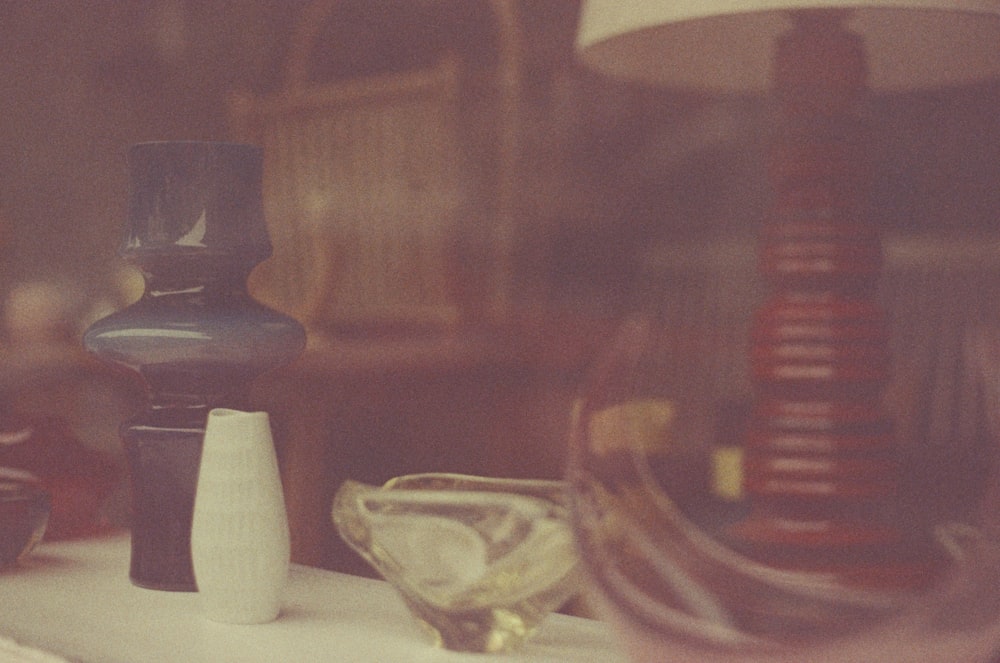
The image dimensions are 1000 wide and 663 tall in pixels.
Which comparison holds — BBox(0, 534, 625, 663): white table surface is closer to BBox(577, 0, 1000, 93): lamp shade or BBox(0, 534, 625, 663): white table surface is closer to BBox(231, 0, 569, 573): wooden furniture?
BBox(577, 0, 1000, 93): lamp shade

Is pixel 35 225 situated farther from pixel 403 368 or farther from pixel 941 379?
pixel 941 379

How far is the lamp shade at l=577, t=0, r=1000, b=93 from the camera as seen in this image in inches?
27.5

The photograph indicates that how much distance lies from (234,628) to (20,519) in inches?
9.0

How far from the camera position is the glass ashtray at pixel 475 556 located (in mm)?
564

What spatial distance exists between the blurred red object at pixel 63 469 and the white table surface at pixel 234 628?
0.46ft

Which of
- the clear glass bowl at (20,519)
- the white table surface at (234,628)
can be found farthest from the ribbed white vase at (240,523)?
the clear glass bowl at (20,519)

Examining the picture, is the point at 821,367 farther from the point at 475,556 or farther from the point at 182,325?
the point at 182,325

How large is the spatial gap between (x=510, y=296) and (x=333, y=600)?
89 cm

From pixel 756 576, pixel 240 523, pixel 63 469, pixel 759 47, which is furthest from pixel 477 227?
pixel 756 576

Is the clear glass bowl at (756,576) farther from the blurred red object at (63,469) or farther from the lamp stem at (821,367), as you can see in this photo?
the blurred red object at (63,469)

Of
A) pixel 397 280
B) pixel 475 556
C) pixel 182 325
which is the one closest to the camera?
pixel 475 556

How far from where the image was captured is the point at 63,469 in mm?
958

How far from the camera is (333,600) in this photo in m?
0.71

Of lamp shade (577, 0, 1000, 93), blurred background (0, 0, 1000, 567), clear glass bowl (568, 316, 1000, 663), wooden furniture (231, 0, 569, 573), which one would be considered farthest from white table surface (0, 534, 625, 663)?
wooden furniture (231, 0, 569, 573)
